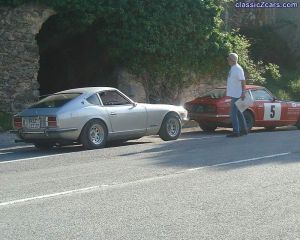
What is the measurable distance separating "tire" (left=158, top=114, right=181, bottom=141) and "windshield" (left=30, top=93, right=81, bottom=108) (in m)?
2.42

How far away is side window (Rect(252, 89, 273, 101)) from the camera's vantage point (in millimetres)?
17672

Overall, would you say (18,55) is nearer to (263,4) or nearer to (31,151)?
(31,151)

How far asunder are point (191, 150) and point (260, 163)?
2.26 meters

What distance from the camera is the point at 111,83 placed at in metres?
21.4

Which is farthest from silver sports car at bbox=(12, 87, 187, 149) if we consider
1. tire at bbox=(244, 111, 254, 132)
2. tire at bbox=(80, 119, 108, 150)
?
tire at bbox=(244, 111, 254, 132)

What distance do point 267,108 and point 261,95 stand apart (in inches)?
17.0

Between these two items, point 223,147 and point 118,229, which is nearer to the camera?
point 118,229

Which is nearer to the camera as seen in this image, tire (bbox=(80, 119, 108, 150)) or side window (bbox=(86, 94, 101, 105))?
tire (bbox=(80, 119, 108, 150))

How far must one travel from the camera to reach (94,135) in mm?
13289

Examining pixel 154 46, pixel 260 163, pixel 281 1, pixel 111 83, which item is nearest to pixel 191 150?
pixel 260 163

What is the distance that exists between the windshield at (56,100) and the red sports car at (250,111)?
4896 mm

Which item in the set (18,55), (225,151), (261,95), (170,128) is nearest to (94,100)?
(170,128)

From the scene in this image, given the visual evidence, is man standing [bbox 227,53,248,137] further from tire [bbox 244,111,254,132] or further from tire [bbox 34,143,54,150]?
tire [bbox 34,143,54,150]

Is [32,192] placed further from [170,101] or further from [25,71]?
[170,101]
